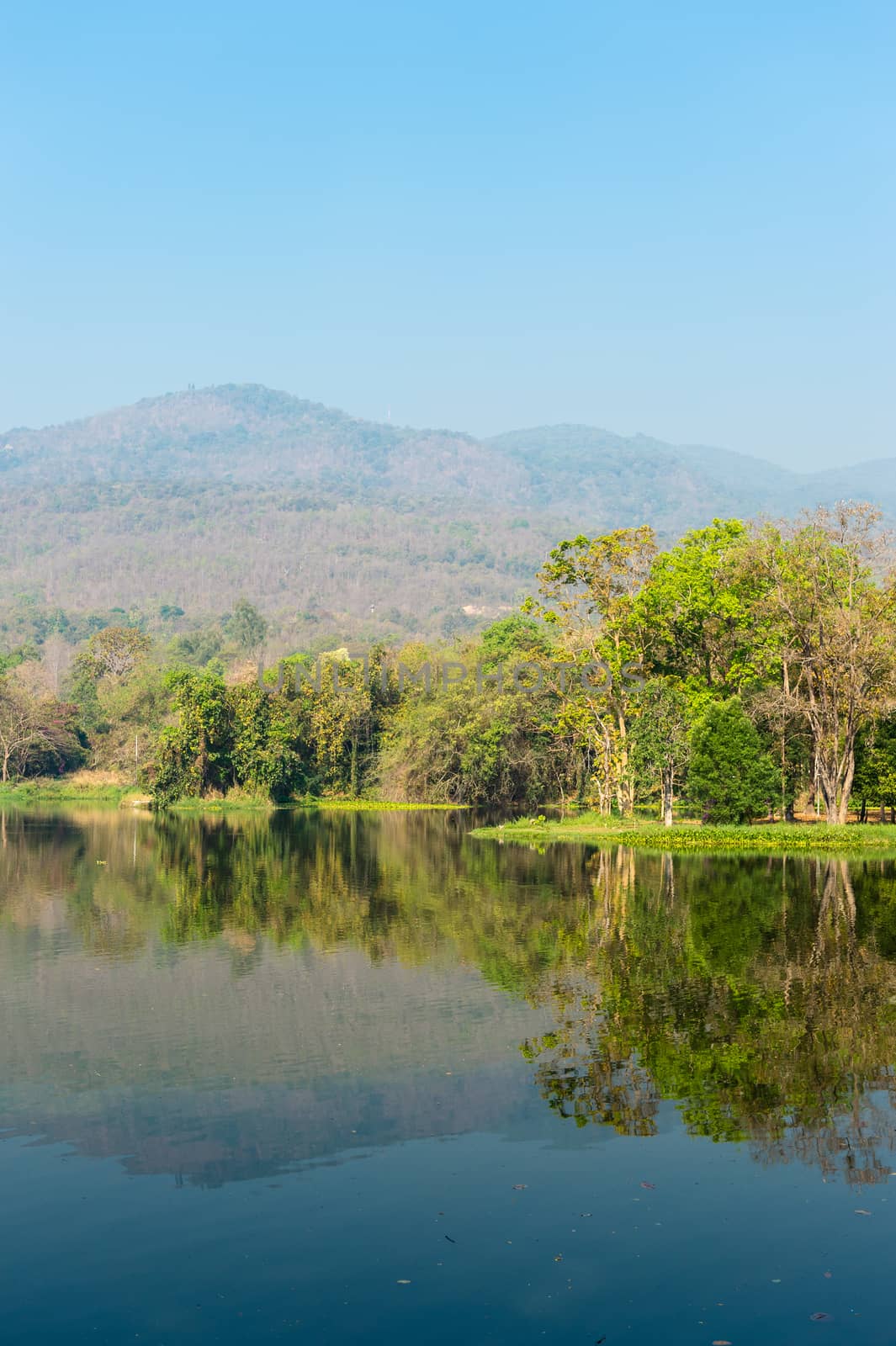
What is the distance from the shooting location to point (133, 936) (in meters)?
24.7

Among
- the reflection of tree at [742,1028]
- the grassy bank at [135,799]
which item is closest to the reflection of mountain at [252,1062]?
the reflection of tree at [742,1028]

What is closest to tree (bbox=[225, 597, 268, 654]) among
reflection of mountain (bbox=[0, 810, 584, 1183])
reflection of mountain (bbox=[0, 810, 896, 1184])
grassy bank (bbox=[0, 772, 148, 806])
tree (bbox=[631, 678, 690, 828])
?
grassy bank (bbox=[0, 772, 148, 806])

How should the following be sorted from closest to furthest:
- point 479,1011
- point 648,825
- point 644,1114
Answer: point 644,1114 < point 479,1011 < point 648,825

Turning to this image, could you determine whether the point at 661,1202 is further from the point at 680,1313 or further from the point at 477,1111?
the point at 477,1111

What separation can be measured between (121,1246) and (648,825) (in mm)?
38502

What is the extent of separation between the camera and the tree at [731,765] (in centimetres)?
4428

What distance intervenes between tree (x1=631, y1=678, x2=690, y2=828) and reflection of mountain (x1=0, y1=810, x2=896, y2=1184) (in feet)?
42.4

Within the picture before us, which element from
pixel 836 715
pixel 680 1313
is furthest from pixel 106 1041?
pixel 836 715

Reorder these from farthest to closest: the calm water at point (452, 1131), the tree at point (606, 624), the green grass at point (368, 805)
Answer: the green grass at point (368, 805) < the tree at point (606, 624) < the calm water at point (452, 1131)

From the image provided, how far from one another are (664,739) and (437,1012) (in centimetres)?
3122

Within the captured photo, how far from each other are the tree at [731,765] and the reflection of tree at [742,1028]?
1600cm

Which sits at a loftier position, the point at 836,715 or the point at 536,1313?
the point at 836,715

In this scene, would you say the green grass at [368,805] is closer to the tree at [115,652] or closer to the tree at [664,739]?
the tree at [664,739]

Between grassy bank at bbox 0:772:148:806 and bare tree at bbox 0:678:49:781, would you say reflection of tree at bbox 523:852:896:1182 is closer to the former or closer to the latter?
grassy bank at bbox 0:772:148:806
